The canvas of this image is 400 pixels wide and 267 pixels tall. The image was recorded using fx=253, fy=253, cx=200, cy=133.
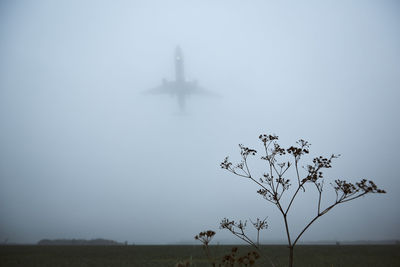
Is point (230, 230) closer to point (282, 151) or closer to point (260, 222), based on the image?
point (260, 222)

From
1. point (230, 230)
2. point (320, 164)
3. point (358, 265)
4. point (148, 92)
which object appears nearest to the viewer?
point (320, 164)

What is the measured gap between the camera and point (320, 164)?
4.95 meters

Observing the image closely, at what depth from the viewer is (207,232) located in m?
4.91

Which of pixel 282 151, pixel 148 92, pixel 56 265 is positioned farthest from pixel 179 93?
pixel 282 151

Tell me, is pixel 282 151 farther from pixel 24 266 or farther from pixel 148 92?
pixel 148 92

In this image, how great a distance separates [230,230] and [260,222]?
2.54ft

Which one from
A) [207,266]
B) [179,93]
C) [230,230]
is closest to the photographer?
[230,230]

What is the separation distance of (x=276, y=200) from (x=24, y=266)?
18741 mm

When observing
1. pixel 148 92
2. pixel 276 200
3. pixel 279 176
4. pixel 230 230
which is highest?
pixel 148 92

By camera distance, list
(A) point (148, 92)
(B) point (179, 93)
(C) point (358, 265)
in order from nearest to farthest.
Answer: (C) point (358, 265)
(A) point (148, 92)
(B) point (179, 93)

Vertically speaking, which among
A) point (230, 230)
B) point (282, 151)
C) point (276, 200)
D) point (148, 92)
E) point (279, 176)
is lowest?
point (230, 230)

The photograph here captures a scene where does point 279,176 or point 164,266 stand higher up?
point 279,176

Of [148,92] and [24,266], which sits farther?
[148,92]

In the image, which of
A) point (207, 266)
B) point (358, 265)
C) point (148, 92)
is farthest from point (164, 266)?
point (148, 92)
